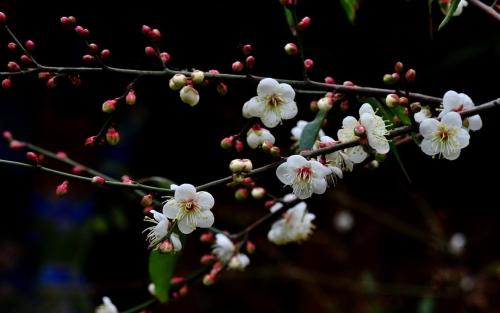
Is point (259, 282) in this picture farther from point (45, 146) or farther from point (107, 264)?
point (45, 146)

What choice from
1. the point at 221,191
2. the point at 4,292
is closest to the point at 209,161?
the point at 221,191

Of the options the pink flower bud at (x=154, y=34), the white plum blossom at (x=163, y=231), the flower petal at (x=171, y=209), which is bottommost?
the white plum blossom at (x=163, y=231)

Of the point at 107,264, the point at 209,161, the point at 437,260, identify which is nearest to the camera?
the point at 437,260

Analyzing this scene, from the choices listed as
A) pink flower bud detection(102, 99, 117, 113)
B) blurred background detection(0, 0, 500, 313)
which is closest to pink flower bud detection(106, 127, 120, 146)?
pink flower bud detection(102, 99, 117, 113)

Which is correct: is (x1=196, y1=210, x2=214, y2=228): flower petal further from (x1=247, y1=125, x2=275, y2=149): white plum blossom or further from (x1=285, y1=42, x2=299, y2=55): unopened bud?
(x1=285, y1=42, x2=299, y2=55): unopened bud

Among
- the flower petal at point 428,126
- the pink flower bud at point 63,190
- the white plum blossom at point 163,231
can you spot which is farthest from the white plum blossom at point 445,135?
the pink flower bud at point 63,190

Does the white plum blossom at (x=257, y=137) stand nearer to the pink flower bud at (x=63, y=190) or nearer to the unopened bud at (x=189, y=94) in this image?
the unopened bud at (x=189, y=94)

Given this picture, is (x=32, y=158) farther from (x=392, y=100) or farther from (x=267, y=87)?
(x=392, y=100)
